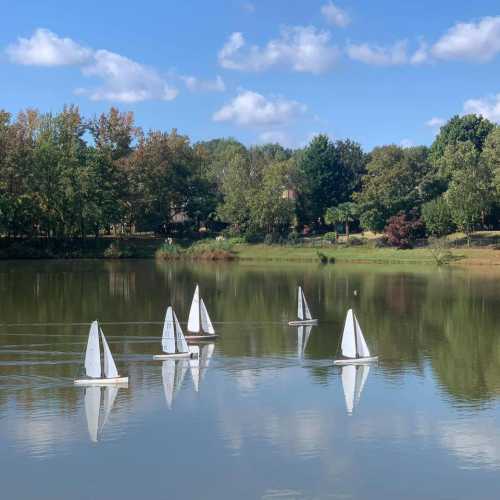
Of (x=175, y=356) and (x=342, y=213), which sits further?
(x=342, y=213)

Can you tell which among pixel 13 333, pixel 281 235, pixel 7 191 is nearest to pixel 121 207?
pixel 7 191

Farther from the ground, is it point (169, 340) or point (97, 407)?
point (169, 340)

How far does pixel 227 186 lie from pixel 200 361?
72833 mm

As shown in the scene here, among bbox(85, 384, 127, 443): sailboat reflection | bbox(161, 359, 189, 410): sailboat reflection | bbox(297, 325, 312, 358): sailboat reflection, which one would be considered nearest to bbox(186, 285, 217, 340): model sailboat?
bbox(297, 325, 312, 358): sailboat reflection

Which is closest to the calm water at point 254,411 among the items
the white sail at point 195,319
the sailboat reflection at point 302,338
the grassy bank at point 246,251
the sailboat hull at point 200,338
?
the sailboat reflection at point 302,338

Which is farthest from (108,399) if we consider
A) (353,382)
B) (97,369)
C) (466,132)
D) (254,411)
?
(466,132)

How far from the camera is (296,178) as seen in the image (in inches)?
4117

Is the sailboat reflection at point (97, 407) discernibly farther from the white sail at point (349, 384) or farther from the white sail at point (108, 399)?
the white sail at point (349, 384)

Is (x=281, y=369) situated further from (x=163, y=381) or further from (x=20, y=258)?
(x=20, y=258)

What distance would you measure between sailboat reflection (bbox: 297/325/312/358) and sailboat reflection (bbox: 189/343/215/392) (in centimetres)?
398

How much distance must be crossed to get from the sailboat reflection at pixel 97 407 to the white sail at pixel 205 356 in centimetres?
393

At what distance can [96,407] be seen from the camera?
23906 millimetres

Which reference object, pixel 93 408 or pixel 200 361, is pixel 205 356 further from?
pixel 93 408

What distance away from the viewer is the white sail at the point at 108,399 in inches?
905
